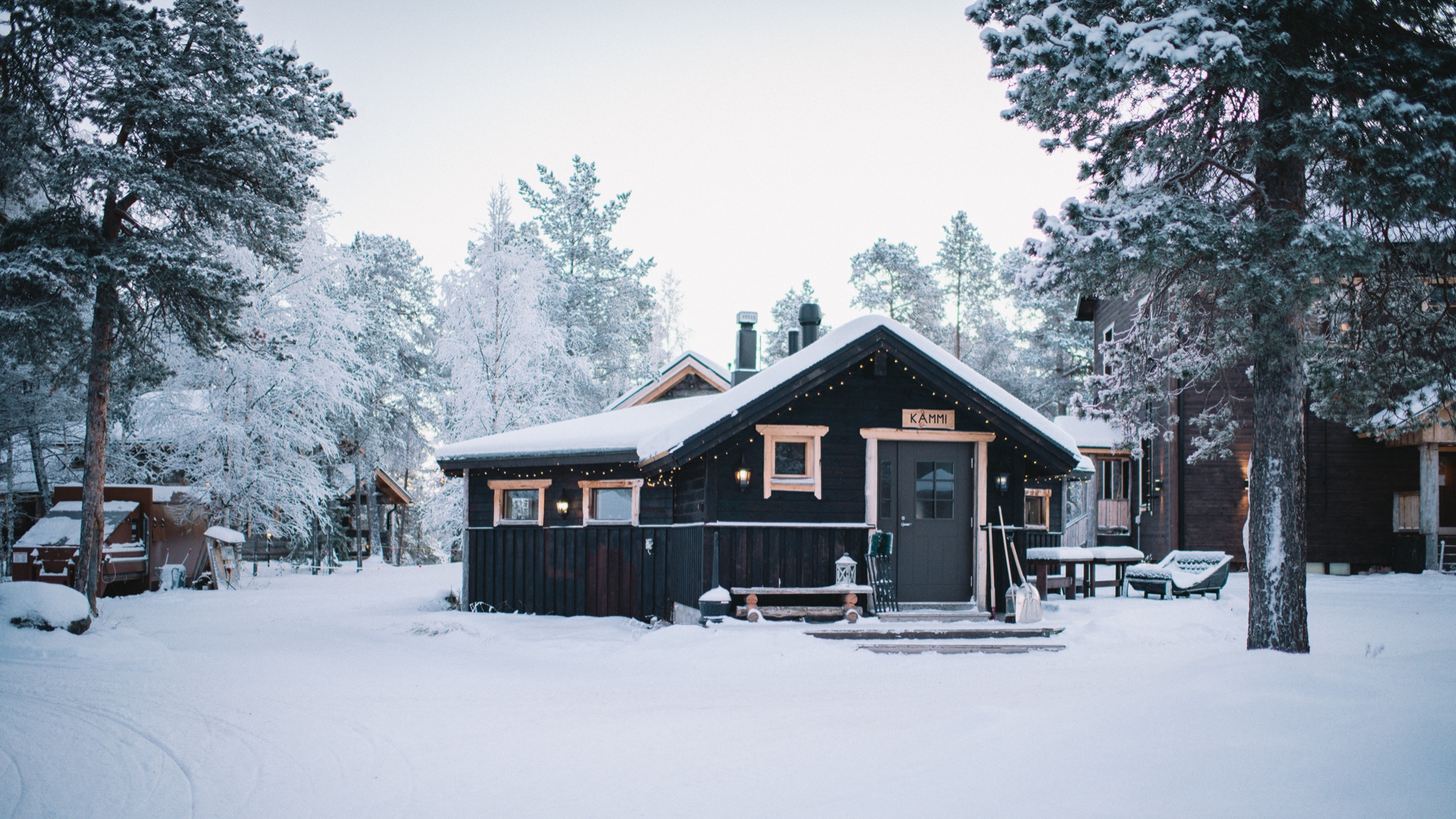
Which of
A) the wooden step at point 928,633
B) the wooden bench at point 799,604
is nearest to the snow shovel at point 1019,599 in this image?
the wooden step at point 928,633

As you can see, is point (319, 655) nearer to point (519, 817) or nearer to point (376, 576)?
point (519, 817)

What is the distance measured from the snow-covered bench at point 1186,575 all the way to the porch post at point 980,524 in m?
6.32

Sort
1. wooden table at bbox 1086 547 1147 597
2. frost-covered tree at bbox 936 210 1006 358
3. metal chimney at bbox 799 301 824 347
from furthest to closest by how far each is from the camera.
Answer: frost-covered tree at bbox 936 210 1006 358 → wooden table at bbox 1086 547 1147 597 → metal chimney at bbox 799 301 824 347

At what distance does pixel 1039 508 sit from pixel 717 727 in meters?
14.3

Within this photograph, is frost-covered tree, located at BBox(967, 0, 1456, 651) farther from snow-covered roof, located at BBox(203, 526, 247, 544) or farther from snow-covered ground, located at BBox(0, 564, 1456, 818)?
snow-covered roof, located at BBox(203, 526, 247, 544)

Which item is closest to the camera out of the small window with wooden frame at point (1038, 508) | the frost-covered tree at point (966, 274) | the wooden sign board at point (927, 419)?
the wooden sign board at point (927, 419)

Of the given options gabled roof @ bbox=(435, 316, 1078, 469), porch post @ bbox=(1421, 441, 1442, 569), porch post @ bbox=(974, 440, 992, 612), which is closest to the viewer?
gabled roof @ bbox=(435, 316, 1078, 469)

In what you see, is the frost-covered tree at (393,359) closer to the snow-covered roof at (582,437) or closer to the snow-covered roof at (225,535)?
the snow-covered roof at (225,535)

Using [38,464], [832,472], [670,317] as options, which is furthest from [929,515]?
[670,317]

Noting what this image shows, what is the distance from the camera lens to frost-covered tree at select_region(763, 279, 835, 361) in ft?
164

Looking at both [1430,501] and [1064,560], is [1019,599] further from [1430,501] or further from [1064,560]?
[1430,501]

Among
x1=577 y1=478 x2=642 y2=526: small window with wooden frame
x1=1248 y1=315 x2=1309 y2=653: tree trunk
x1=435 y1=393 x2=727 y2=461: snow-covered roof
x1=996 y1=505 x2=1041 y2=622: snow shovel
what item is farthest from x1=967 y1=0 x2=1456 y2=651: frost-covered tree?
x1=577 y1=478 x2=642 y2=526: small window with wooden frame

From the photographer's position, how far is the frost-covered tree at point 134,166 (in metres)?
12.9

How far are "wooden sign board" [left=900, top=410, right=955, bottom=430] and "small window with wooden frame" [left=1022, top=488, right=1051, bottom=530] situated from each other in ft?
23.5
